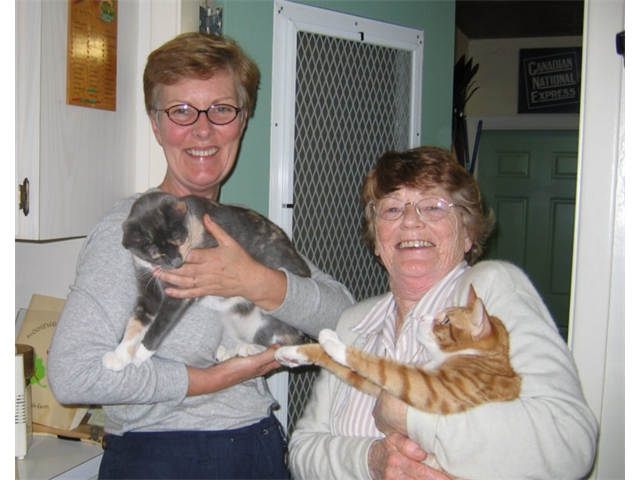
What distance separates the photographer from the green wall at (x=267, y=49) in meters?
1.93

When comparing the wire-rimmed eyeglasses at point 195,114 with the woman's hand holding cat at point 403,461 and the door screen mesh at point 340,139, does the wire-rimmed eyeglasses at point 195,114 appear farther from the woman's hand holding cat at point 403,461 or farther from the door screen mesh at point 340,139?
the woman's hand holding cat at point 403,461

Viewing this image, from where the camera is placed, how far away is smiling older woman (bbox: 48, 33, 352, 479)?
1130 millimetres

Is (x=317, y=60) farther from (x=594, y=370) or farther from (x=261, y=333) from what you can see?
(x=594, y=370)

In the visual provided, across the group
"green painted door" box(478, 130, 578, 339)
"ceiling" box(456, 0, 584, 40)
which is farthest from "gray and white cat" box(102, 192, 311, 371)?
"green painted door" box(478, 130, 578, 339)

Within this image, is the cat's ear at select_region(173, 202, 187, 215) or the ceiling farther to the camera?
the ceiling

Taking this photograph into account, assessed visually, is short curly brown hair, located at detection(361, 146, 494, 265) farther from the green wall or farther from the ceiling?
the ceiling

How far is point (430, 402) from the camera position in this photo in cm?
107

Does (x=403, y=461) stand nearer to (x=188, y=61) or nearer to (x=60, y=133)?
(x=188, y=61)

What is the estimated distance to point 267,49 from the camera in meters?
1.98

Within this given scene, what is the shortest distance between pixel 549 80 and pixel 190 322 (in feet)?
16.5

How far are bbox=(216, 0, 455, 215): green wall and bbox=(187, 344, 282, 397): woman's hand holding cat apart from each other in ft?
2.58

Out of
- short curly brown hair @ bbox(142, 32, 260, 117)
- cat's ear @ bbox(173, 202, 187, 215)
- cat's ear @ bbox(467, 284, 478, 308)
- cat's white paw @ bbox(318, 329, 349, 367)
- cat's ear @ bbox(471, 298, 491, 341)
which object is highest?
short curly brown hair @ bbox(142, 32, 260, 117)

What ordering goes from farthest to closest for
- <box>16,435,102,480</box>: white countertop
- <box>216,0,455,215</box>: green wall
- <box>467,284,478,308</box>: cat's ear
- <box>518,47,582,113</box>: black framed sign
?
<box>518,47,582,113</box>: black framed sign → <box>216,0,455,215</box>: green wall → <box>16,435,102,480</box>: white countertop → <box>467,284,478,308</box>: cat's ear

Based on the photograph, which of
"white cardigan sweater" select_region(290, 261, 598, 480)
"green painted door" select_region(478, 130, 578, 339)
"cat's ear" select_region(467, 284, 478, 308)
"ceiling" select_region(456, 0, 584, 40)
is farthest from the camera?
"green painted door" select_region(478, 130, 578, 339)
